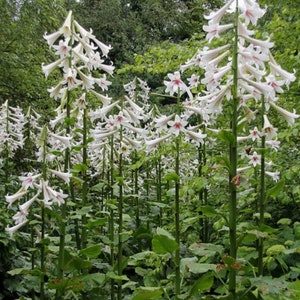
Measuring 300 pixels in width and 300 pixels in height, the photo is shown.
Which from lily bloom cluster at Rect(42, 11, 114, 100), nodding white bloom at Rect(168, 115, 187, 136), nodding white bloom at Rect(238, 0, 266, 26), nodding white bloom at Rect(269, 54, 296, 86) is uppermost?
lily bloom cluster at Rect(42, 11, 114, 100)

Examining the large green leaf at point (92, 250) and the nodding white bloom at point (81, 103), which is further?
the nodding white bloom at point (81, 103)

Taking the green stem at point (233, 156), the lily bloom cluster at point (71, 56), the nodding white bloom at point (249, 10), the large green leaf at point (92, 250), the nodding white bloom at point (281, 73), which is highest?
the lily bloom cluster at point (71, 56)

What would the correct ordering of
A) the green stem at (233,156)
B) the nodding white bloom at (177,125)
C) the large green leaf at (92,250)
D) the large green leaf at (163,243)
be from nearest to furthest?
1. the green stem at (233,156)
2. the large green leaf at (163,243)
3. the nodding white bloom at (177,125)
4. the large green leaf at (92,250)

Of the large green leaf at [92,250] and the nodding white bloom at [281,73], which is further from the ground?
the nodding white bloom at [281,73]

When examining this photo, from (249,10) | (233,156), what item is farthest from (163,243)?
(249,10)

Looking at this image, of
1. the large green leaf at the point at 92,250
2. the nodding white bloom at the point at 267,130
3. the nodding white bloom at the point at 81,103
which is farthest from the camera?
the nodding white bloom at the point at 81,103

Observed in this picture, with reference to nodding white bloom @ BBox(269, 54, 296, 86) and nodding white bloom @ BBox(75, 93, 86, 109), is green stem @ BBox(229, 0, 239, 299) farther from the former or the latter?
nodding white bloom @ BBox(75, 93, 86, 109)

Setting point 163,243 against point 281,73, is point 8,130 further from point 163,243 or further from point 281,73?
point 281,73

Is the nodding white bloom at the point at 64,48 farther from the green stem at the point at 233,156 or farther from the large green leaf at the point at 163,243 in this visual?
the large green leaf at the point at 163,243

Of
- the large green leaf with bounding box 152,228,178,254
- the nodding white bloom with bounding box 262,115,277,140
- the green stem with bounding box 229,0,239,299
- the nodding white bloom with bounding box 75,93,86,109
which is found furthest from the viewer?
the nodding white bloom with bounding box 75,93,86,109

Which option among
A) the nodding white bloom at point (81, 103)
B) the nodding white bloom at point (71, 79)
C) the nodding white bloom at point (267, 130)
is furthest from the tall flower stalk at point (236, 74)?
the nodding white bloom at point (81, 103)

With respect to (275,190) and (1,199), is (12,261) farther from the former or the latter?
(275,190)

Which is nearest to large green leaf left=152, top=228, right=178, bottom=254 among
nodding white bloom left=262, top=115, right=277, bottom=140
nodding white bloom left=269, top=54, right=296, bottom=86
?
nodding white bloom left=262, top=115, right=277, bottom=140

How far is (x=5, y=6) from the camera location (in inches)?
306
